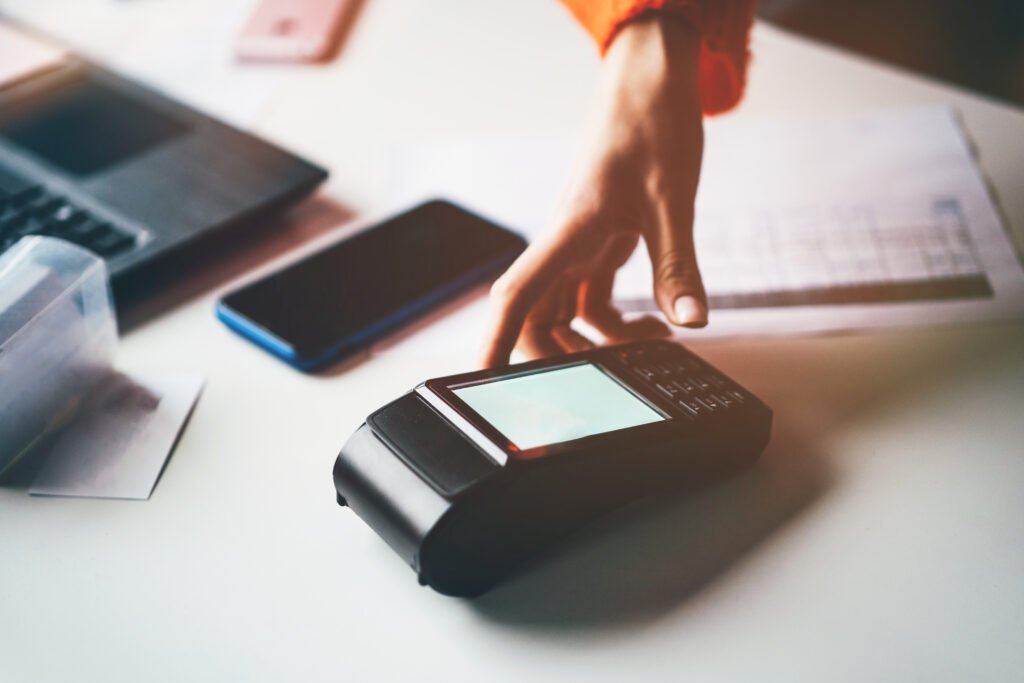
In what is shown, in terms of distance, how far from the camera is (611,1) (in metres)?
0.59

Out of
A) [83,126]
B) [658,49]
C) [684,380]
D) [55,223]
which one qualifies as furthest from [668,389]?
[83,126]

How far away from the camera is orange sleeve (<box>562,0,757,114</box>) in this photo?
0.57m

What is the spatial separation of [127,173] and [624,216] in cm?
36

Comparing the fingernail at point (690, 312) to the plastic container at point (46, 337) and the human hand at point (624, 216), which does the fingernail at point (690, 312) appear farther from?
the plastic container at point (46, 337)

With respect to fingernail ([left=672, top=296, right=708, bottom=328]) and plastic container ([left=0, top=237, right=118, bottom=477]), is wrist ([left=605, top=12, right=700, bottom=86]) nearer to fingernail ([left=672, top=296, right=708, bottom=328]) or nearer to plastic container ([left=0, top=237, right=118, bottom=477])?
fingernail ([left=672, top=296, right=708, bottom=328])

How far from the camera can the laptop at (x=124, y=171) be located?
0.59 meters

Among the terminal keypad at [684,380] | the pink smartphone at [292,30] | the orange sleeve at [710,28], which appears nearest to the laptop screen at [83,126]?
the pink smartphone at [292,30]

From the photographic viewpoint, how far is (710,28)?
583 millimetres

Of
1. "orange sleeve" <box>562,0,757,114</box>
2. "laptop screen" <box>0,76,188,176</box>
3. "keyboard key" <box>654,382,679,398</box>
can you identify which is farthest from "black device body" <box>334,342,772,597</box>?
"laptop screen" <box>0,76,188,176</box>

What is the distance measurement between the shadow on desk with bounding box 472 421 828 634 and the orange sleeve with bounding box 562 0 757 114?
0.27m

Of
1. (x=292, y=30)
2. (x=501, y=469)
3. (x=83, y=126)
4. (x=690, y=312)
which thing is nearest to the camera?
(x=501, y=469)

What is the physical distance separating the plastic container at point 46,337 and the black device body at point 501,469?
179 mm

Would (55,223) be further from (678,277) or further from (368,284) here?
(678,277)

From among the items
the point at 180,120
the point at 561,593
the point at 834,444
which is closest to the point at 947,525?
the point at 834,444
